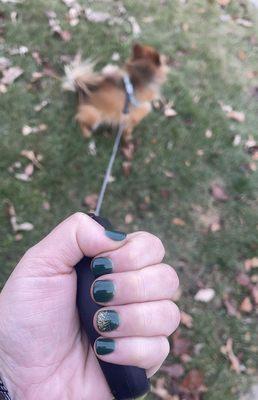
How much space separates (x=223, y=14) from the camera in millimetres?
3938

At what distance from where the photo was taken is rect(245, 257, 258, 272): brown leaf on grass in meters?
3.00

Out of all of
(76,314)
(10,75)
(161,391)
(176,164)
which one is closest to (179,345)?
(161,391)

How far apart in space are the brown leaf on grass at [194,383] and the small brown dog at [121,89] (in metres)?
1.60

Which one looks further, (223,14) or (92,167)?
(223,14)

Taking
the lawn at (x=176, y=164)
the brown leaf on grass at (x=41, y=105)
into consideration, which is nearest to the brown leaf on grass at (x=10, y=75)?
the lawn at (x=176, y=164)

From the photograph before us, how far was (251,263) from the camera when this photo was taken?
3.01m

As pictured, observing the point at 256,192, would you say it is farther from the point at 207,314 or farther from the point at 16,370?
the point at 16,370

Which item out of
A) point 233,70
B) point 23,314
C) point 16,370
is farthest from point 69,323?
point 233,70

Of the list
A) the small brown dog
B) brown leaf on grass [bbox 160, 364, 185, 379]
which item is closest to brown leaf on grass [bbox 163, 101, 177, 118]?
the small brown dog

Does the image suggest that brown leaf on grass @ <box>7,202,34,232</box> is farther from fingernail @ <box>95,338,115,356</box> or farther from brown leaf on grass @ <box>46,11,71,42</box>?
fingernail @ <box>95,338,115,356</box>

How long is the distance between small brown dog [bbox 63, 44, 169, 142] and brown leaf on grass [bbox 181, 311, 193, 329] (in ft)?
4.19

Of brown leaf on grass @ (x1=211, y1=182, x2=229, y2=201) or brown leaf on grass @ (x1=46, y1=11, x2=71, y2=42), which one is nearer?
brown leaf on grass @ (x1=211, y1=182, x2=229, y2=201)

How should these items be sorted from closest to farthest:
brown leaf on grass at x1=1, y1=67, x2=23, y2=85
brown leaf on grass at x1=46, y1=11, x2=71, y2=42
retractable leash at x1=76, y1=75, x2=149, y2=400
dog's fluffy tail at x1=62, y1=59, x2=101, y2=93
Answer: retractable leash at x1=76, y1=75, x2=149, y2=400 < dog's fluffy tail at x1=62, y1=59, x2=101, y2=93 < brown leaf on grass at x1=1, y1=67, x2=23, y2=85 < brown leaf on grass at x1=46, y1=11, x2=71, y2=42

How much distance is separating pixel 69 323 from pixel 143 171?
1730mm
